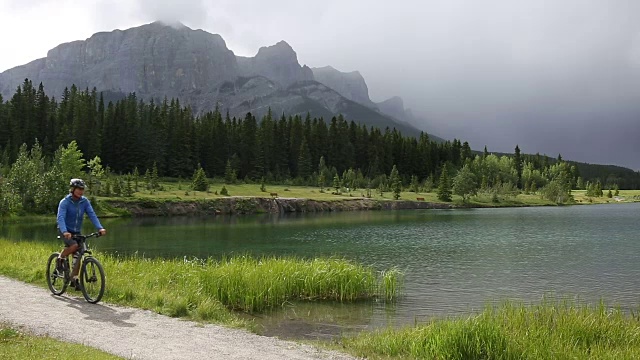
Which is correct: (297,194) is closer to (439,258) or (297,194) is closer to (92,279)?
(439,258)

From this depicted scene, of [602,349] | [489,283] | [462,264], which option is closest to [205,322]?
[602,349]

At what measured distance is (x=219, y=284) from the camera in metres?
18.4

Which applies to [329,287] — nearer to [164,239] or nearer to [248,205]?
[164,239]

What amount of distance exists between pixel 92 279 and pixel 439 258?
25.6 m

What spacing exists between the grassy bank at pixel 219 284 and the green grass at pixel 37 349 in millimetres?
4058

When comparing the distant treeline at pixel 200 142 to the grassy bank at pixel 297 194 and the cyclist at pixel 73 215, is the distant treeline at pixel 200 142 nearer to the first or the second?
the grassy bank at pixel 297 194

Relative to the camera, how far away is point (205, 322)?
43.3 feet

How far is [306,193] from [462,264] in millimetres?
83481

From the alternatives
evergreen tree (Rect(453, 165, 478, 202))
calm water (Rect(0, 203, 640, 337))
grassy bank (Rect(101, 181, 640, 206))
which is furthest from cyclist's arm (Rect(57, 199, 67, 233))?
evergreen tree (Rect(453, 165, 478, 202))

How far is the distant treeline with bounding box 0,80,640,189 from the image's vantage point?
122188 mm

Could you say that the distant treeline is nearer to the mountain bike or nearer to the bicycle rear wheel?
the bicycle rear wheel

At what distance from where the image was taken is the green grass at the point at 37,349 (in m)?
8.84

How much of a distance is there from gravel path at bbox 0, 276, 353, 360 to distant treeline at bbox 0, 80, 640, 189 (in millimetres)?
97979

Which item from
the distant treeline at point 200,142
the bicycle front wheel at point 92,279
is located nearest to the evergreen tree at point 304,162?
the distant treeline at point 200,142
